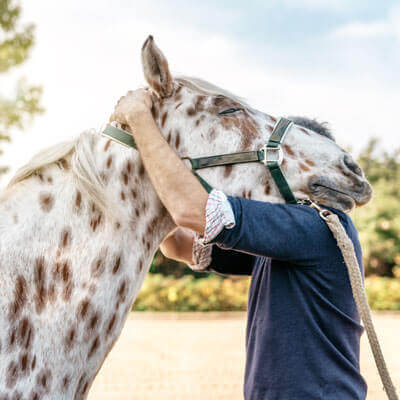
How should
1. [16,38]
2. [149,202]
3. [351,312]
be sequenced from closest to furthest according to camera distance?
[149,202] < [351,312] < [16,38]

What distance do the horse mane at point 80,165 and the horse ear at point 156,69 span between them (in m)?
0.34

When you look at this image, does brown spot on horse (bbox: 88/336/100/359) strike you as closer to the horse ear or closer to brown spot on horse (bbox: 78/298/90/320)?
brown spot on horse (bbox: 78/298/90/320)

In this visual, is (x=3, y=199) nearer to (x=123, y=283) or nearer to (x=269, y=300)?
(x=123, y=283)

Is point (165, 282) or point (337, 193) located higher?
point (337, 193)

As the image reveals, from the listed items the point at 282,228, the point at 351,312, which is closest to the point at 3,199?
the point at 282,228

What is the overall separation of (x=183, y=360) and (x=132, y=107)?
28.9ft

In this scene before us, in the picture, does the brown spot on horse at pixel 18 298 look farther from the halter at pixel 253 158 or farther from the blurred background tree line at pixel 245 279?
the blurred background tree line at pixel 245 279

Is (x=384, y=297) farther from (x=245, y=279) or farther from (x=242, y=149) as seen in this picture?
(x=242, y=149)

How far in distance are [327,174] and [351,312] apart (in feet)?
2.16

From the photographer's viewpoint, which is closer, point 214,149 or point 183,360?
point 214,149

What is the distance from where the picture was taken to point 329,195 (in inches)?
73.2

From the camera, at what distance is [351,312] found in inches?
78.3

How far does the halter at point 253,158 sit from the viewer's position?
1812mm

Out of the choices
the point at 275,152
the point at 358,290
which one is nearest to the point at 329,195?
the point at 275,152
